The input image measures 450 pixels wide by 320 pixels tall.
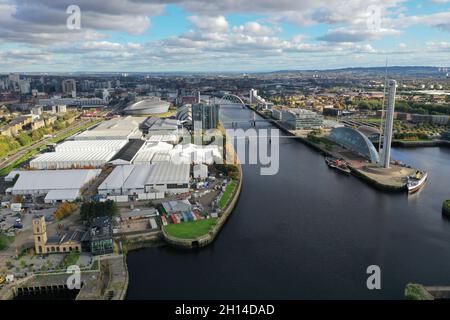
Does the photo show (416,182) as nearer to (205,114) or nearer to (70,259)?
(70,259)

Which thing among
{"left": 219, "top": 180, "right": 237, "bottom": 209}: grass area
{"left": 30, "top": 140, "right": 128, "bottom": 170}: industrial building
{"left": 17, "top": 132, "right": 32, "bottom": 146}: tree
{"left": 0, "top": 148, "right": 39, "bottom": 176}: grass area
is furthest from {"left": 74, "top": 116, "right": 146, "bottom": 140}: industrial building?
{"left": 219, "top": 180, "right": 237, "bottom": 209}: grass area

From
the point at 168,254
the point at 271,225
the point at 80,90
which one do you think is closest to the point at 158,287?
the point at 168,254

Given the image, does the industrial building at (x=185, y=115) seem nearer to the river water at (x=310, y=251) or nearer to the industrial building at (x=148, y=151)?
the industrial building at (x=148, y=151)

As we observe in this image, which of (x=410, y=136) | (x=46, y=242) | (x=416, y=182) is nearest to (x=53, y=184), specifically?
(x=46, y=242)

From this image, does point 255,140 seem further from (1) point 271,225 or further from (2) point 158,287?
(2) point 158,287

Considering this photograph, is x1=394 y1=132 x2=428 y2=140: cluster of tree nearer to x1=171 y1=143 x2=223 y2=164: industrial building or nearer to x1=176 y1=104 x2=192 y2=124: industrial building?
x1=171 y1=143 x2=223 y2=164: industrial building
